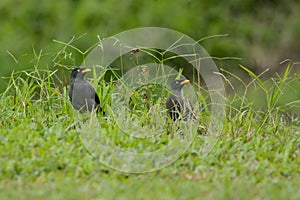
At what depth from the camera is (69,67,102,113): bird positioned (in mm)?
6641

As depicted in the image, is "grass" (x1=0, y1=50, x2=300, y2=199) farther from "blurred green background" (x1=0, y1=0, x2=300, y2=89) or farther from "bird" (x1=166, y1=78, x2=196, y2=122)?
"blurred green background" (x1=0, y1=0, x2=300, y2=89)

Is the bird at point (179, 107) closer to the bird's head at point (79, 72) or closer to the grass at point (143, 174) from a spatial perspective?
the grass at point (143, 174)

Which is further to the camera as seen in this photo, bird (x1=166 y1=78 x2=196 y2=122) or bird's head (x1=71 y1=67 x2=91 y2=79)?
bird's head (x1=71 y1=67 x2=91 y2=79)

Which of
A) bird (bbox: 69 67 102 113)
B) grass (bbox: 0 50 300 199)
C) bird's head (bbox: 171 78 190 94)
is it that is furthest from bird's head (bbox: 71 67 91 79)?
bird's head (bbox: 171 78 190 94)

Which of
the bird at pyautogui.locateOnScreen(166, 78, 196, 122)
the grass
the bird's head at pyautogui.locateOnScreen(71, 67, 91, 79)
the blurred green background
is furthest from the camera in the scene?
the blurred green background

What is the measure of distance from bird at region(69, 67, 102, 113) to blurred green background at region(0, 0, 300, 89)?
4731 millimetres

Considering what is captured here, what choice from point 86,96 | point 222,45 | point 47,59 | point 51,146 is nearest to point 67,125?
point 86,96

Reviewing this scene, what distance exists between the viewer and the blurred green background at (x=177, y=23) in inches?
464

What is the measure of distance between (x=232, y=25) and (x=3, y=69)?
147 inches

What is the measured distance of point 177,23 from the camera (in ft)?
39.0

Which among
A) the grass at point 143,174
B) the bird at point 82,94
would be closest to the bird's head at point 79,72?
the bird at point 82,94

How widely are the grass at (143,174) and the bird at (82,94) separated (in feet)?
0.35

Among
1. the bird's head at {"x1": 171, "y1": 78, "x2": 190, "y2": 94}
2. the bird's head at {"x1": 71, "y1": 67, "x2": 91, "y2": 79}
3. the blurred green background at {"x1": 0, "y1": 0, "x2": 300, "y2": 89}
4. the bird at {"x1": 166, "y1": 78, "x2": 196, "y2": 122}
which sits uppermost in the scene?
the bird's head at {"x1": 71, "y1": 67, "x2": 91, "y2": 79}

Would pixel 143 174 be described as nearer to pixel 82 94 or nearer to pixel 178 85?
pixel 82 94
